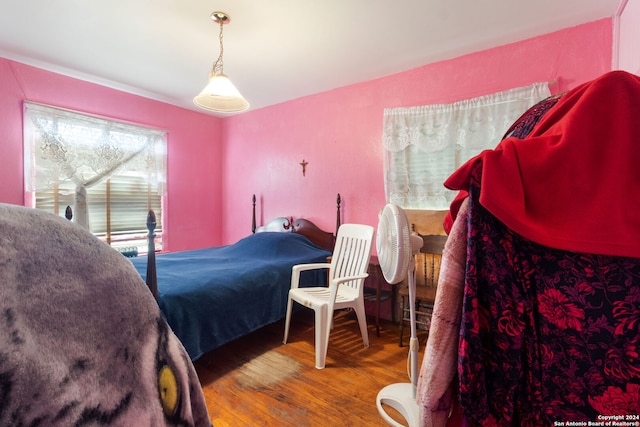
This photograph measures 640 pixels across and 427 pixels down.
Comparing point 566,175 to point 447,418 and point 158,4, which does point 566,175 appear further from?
point 158,4

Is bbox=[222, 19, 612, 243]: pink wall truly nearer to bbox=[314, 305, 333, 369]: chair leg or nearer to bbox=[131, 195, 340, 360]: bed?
bbox=[131, 195, 340, 360]: bed

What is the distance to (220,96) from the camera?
2.13m

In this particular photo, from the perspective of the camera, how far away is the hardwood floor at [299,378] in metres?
1.64

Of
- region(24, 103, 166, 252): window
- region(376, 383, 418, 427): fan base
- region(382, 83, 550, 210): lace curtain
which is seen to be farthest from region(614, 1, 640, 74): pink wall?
region(24, 103, 166, 252): window

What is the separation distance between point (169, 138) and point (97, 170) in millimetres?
934

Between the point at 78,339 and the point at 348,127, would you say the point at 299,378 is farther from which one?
the point at 348,127

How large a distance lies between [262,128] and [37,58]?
2227 mm

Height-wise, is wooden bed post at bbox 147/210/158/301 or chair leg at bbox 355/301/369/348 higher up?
wooden bed post at bbox 147/210/158/301

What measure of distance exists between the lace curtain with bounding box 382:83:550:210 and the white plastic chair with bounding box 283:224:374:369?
61 centimetres

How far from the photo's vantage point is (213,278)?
2.19m

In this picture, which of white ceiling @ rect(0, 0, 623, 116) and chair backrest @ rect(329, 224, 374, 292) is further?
chair backrest @ rect(329, 224, 374, 292)

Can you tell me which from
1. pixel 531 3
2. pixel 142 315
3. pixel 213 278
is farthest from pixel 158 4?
pixel 531 3

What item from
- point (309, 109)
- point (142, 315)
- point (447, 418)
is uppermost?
point (309, 109)

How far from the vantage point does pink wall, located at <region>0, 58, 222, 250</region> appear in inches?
108
